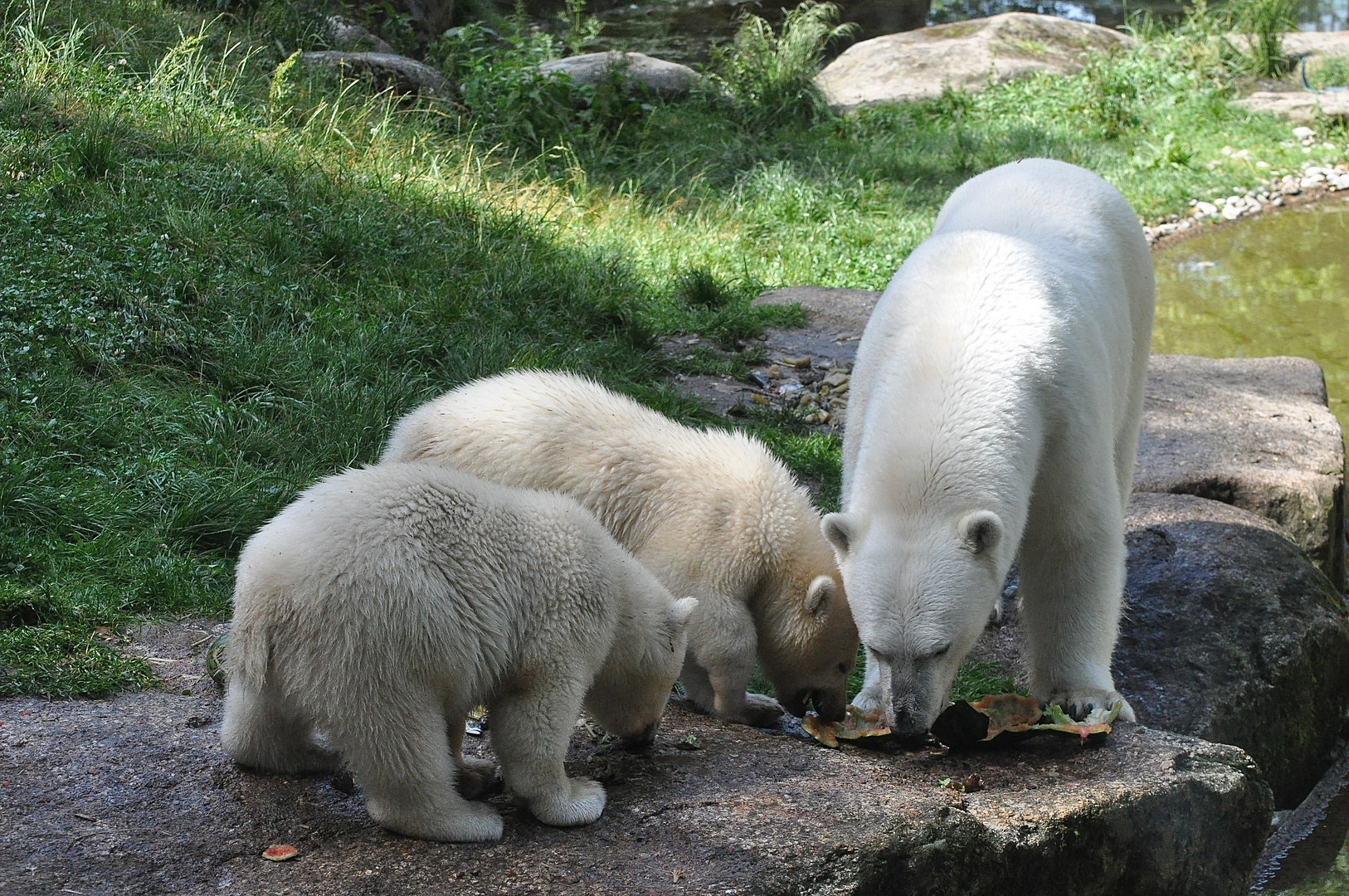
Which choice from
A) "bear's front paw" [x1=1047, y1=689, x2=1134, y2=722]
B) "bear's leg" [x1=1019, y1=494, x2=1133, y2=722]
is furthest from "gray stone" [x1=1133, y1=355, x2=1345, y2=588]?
"bear's front paw" [x1=1047, y1=689, x2=1134, y2=722]

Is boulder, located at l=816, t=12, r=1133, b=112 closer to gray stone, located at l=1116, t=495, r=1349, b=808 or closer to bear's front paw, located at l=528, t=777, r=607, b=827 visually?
gray stone, located at l=1116, t=495, r=1349, b=808

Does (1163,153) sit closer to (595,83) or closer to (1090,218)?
(595,83)

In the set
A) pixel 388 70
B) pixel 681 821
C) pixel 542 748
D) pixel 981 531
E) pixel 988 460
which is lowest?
pixel 681 821

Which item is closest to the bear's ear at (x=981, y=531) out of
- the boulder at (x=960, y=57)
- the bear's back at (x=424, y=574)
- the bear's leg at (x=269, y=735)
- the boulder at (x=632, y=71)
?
the bear's back at (x=424, y=574)

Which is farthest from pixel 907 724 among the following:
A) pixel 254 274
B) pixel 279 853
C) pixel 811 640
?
pixel 254 274

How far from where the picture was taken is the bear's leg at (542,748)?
2922 mm

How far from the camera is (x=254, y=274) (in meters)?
6.61

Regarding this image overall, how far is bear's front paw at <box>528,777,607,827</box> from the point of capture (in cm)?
293

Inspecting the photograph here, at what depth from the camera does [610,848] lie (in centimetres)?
280

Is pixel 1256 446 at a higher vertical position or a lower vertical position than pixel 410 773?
higher

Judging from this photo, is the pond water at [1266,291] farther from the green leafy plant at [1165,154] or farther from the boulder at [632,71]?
the boulder at [632,71]

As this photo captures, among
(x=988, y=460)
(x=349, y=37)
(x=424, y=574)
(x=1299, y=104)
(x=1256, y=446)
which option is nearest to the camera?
(x=424, y=574)

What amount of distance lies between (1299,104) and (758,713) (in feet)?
46.3

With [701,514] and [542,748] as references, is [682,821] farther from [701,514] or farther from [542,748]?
[701,514]
